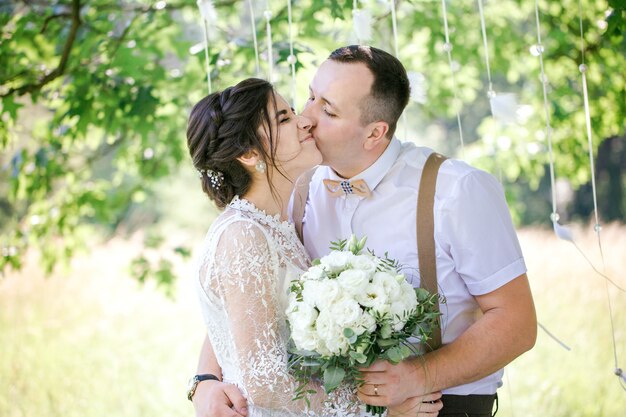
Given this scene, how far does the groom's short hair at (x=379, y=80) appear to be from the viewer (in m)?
2.60

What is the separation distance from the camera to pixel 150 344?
638cm

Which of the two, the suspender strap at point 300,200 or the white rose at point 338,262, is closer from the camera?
the white rose at point 338,262

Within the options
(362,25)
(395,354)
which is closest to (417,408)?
(395,354)

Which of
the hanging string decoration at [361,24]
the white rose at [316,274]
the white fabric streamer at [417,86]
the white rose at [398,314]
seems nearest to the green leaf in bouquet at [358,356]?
the white rose at [398,314]

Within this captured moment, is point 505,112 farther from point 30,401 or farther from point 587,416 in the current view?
point 30,401

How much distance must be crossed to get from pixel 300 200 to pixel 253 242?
1.98 ft

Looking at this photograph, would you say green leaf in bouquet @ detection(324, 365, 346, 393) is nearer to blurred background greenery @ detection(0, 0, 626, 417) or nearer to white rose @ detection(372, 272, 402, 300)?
white rose @ detection(372, 272, 402, 300)

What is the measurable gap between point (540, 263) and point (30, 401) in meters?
4.34

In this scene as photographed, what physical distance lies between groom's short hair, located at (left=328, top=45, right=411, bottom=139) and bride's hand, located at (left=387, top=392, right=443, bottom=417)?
90 cm

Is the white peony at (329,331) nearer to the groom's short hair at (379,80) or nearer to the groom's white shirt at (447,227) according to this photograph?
the groom's white shirt at (447,227)

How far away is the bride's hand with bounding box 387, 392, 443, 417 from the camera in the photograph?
2.25 m

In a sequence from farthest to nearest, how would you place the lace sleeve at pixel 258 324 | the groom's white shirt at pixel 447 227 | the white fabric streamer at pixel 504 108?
the white fabric streamer at pixel 504 108
the groom's white shirt at pixel 447 227
the lace sleeve at pixel 258 324

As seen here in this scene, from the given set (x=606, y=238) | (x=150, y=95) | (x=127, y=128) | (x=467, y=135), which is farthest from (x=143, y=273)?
(x=467, y=135)

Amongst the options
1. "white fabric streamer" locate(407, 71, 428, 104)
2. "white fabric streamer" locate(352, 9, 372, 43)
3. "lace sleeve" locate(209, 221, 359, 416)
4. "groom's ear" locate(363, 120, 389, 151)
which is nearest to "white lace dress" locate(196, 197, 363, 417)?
"lace sleeve" locate(209, 221, 359, 416)
